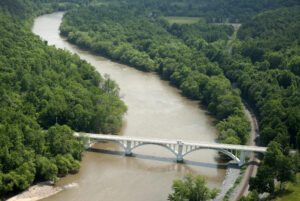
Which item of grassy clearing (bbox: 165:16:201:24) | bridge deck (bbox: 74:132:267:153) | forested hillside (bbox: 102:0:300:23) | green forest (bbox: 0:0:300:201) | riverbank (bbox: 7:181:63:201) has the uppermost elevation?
forested hillside (bbox: 102:0:300:23)

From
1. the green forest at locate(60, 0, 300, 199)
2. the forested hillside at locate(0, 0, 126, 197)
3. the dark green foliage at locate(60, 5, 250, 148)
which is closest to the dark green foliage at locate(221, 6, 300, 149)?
the green forest at locate(60, 0, 300, 199)

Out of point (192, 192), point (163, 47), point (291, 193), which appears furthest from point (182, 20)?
point (192, 192)

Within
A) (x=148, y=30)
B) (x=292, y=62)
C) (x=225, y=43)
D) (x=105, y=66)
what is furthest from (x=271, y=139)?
(x=148, y=30)

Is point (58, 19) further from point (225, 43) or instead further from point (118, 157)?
point (118, 157)

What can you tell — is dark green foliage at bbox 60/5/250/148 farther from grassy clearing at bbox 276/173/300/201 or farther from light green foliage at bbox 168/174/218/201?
light green foliage at bbox 168/174/218/201

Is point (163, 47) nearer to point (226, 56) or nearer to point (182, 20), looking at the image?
point (226, 56)
